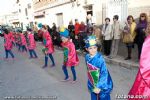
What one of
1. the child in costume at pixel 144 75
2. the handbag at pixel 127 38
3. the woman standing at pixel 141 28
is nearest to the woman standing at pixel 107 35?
the handbag at pixel 127 38

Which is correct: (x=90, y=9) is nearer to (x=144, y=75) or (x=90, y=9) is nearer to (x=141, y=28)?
(x=141, y=28)

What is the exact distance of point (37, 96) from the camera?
19.1ft

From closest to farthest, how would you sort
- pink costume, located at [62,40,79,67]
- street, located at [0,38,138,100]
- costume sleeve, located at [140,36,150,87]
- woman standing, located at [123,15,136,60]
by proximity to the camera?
costume sleeve, located at [140,36,150,87] < street, located at [0,38,138,100] < pink costume, located at [62,40,79,67] < woman standing, located at [123,15,136,60]

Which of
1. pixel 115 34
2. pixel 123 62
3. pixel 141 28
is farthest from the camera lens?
pixel 115 34

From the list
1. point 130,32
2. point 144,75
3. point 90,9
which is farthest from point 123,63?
point 90,9

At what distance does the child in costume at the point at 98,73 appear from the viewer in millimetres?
3352

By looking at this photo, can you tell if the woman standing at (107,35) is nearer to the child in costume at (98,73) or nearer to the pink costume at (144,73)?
the child in costume at (98,73)

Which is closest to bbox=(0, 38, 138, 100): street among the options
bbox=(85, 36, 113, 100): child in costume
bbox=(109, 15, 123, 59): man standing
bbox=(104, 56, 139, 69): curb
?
bbox=(104, 56, 139, 69): curb

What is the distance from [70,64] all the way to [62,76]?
43.4 inches

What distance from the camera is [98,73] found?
3393 millimetres

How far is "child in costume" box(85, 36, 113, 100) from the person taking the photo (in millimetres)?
3352

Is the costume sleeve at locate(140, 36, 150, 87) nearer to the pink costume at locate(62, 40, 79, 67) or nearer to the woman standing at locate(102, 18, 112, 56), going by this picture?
the pink costume at locate(62, 40, 79, 67)

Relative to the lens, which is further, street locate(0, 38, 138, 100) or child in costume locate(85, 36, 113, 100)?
street locate(0, 38, 138, 100)

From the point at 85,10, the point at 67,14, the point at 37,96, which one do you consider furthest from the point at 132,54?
the point at 67,14
